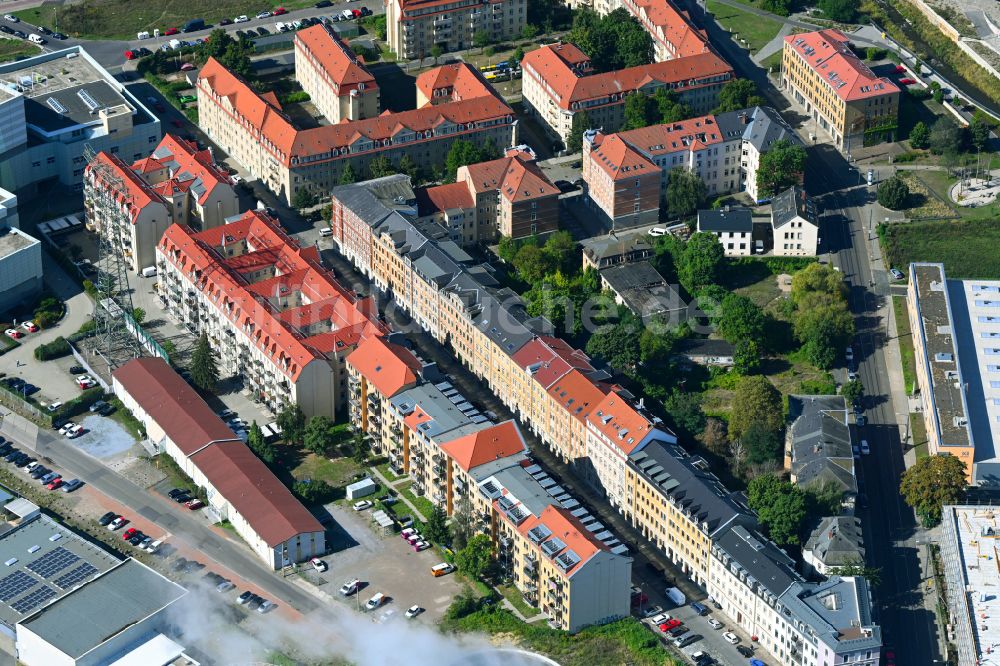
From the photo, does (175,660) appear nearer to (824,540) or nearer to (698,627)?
(698,627)

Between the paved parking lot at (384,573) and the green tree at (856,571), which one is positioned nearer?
the green tree at (856,571)

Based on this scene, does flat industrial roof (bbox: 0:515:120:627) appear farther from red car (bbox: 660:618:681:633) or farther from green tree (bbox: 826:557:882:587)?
green tree (bbox: 826:557:882:587)

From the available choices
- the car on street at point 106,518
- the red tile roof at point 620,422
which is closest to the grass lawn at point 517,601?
the red tile roof at point 620,422

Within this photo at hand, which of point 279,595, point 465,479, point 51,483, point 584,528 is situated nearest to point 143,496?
point 51,483

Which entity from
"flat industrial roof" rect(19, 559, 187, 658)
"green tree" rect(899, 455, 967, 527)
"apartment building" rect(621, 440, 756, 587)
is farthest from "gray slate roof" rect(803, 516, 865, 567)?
"flat industrial roof" rect(19, 559, 187, 658)

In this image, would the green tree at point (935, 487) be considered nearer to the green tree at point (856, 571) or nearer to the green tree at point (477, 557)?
the green tree at point (856, 571)

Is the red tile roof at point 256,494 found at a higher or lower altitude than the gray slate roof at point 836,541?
lower
